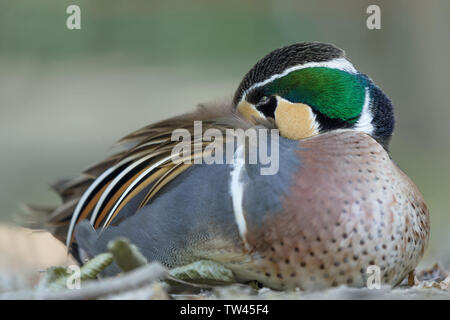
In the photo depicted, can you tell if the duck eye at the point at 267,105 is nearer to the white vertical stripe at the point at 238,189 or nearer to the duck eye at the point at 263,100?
the duck eye at the point at 263,100

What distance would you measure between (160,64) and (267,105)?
195 inches

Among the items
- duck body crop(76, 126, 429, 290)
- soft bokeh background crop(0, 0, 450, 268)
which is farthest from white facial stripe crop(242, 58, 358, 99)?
soft bokeh background crop(0, 0, 450, 268)

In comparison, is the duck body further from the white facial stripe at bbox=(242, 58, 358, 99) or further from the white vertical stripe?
the white facial stripe at bbox=(242, 58, 358, 99)

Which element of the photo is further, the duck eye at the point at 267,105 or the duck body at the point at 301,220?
the duck eye at the point at 267,105

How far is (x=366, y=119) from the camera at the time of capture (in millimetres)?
1903

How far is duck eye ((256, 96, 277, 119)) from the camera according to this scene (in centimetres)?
187

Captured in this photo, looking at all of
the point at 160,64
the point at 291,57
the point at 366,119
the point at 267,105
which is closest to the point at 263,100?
the point at 267,105

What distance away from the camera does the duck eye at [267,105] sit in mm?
1870

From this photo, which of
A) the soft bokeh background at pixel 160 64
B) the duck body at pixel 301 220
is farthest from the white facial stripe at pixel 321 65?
the soft bokeh background at pixel 160 64

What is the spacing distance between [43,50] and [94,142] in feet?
4.08

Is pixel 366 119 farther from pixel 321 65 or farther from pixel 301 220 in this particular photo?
pixel 301 220

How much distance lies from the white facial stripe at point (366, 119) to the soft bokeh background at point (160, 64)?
3.23 metres

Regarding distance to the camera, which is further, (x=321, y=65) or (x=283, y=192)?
(x=321, y=65)
